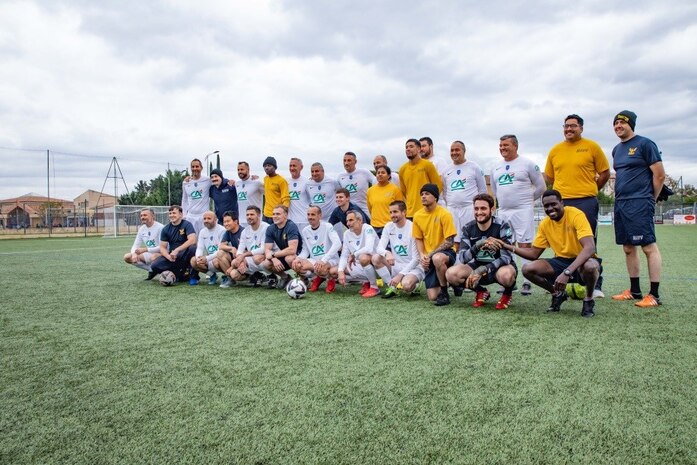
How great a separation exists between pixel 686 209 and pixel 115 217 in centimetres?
4203

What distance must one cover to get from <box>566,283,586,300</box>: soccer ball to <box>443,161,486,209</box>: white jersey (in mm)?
2015

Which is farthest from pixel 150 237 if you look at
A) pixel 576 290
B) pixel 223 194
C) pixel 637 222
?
pixel 637 222

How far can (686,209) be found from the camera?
38.7 metres

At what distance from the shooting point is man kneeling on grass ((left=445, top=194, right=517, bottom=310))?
4938 millimetres

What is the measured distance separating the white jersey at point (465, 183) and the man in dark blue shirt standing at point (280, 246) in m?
2.24

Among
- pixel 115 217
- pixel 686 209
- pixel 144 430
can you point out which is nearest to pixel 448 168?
pixel 144 430

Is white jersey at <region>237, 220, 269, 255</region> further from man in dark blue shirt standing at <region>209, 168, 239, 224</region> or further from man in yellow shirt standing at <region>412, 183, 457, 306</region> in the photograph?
man in yellow shirt standing at <region>412, 183, 457, 306</region>

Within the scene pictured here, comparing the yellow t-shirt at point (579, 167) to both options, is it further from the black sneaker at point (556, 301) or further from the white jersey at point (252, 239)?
the white jersey at point (252, 239)

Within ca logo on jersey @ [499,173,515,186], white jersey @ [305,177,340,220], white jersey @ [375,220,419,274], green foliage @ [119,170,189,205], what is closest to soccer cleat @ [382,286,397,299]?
white jersey @ [375,220,419,274]

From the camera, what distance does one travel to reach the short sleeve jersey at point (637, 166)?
5.13m

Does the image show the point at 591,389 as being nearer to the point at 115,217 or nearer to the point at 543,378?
the point at 543,378

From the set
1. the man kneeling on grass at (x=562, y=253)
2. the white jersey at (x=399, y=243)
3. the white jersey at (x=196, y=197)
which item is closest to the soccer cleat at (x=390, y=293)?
the white jersey at (x=399, y=243)

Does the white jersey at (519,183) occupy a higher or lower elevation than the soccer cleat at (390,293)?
higher

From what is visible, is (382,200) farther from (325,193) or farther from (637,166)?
(637,166)
